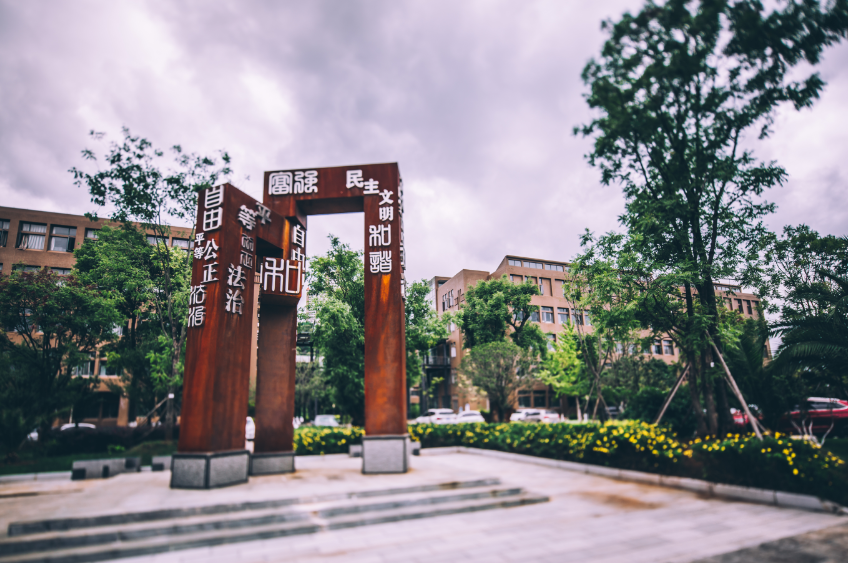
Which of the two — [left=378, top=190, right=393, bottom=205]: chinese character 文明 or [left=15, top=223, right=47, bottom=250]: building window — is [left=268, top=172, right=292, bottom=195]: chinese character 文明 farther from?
[left=15, top=223, right=47, bottom=250]: building window

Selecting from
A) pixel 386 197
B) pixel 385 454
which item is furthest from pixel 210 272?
pixel 385 454

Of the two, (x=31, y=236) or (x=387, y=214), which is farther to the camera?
(x=31, y=236)

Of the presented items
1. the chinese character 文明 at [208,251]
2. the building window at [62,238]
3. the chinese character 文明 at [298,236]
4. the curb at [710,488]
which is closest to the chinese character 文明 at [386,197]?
the chinese character 文明 at [298,236]

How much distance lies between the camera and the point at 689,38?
921cm

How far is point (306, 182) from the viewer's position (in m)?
11.5

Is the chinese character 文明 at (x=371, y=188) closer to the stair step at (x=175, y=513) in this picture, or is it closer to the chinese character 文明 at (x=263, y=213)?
the chinese character 文明 at (x=263, y=213)

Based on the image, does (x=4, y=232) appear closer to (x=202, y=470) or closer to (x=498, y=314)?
(x=498, y=314)

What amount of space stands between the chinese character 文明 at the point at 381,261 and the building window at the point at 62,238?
3519 centimetres

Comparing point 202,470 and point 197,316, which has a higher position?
point 197,316

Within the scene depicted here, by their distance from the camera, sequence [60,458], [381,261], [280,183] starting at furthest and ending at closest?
[60,458] → [280,183] → [381,261]

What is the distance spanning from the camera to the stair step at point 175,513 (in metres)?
6.01

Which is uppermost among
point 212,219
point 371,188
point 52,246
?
point 52,246

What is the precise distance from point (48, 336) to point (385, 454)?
50.6ft

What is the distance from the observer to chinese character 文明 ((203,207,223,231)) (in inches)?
368
